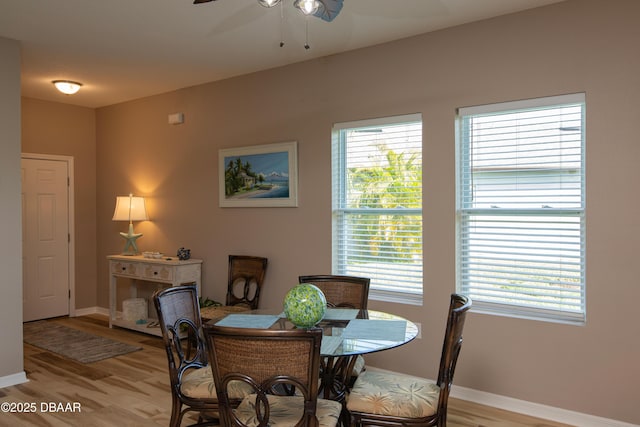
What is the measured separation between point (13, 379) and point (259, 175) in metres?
2.63

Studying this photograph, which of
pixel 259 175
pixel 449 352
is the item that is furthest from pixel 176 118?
Answer: pixel 449 352

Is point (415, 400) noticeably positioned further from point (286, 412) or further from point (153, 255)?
point (153, 255)

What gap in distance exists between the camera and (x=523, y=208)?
11.4 ft

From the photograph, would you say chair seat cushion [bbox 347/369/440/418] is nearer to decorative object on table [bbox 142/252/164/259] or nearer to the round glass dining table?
the round glass dining table

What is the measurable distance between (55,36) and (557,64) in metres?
3.68

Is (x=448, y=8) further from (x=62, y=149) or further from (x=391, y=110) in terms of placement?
(x=62, y=149)

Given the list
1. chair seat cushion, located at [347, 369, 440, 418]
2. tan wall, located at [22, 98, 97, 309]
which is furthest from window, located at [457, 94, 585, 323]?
tan wall, located at [22, 98, 97, 309]

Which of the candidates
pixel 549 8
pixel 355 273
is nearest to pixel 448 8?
pixel 549 8

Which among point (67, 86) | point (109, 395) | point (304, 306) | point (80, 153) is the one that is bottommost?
point (109, 395)

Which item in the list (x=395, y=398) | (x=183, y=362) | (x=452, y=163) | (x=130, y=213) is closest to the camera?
(x=395, y=398)

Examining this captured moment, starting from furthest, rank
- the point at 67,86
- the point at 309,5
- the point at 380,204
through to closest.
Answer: the point at 67,86 → the point at 380,204 → the point at 309,5

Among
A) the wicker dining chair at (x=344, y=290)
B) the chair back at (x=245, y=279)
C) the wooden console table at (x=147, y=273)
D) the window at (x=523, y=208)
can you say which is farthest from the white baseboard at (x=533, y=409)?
the wooden console table at (x=147, y=273)

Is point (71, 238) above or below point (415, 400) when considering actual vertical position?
above

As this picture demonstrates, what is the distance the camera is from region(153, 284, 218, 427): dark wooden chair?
8.53ft
